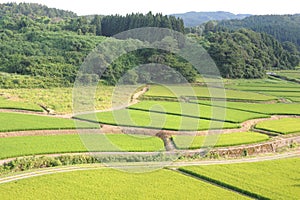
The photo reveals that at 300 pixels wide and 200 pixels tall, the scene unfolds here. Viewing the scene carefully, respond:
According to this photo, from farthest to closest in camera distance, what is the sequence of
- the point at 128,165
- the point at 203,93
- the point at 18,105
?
the point at 203,93
the point at 18,105
the point at 128,165

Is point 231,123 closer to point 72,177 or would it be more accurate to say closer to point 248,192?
point 248,192

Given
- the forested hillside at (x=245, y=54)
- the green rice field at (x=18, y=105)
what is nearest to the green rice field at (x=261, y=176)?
the green rice field at (x=18, y=105)

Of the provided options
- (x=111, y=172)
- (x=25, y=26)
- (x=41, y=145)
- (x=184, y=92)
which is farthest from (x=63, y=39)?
(x=111, y=172)


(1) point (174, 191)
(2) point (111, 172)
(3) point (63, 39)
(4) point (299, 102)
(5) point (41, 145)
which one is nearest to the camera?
(1) point (174, 191)

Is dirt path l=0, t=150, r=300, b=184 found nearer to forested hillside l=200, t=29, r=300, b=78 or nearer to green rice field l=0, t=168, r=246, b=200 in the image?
green rice field l=0, t=168, r=246, b=200

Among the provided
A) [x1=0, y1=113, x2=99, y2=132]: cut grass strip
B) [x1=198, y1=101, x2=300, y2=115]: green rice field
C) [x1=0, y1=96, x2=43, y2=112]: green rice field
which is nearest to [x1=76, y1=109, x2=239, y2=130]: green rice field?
[x1=0, y1=113, x2=99, y2=132]: cut grass strip

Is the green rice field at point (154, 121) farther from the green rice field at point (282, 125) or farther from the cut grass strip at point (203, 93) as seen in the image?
the cut grass strip at point (203, 93)

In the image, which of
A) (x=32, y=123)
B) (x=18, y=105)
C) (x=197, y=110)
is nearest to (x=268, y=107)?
(x=197, y=110)

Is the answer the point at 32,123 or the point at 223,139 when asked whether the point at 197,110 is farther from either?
the point at 32,123
